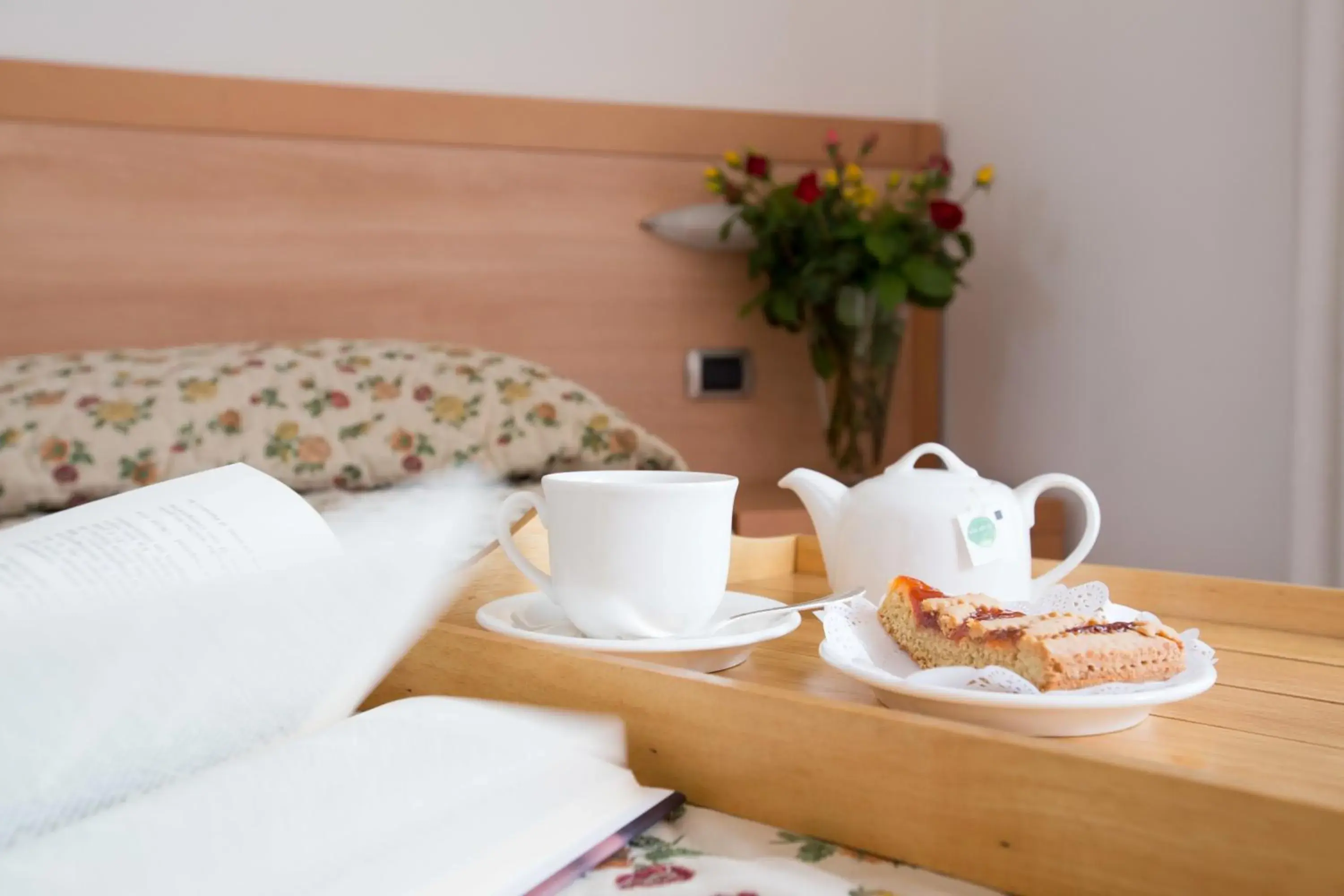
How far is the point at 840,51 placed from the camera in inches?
90.3

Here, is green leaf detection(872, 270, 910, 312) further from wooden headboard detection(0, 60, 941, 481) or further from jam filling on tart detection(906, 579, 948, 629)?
jam filling on tart detection(906, 579, 948, 629)

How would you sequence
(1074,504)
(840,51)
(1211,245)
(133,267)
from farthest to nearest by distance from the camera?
(840,51), (1074,504), (133,267), (1211,245)

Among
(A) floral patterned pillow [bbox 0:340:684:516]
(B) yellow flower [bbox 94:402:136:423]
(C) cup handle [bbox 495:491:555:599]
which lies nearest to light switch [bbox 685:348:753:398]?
(A) floral patterned pillow [bbox 0:340:684:516]

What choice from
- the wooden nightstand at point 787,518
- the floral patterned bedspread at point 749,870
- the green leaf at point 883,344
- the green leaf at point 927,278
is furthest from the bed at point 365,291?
the floral patterned bedspread at point 749,870

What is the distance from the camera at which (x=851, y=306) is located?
189 cm

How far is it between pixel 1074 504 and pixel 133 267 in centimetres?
161

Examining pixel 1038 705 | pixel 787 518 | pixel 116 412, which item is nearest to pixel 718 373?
pixel 787 518

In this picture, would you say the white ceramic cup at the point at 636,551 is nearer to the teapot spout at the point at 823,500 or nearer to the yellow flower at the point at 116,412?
the teapot spout at the point at 823,500

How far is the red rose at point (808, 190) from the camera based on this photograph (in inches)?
75.5

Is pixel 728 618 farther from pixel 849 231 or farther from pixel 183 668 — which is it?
pixel 849 231

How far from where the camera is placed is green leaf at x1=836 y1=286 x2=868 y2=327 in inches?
74.2

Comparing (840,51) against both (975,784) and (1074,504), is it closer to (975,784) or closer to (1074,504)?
(1074,504)

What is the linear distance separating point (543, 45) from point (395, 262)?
0.48 metres

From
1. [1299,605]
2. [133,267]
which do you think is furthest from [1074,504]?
[133,267]
